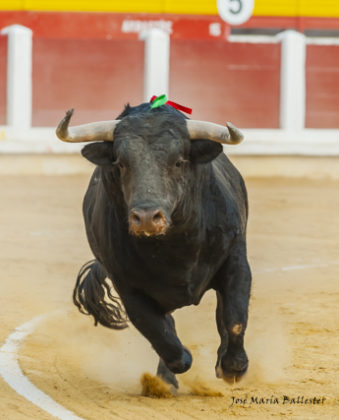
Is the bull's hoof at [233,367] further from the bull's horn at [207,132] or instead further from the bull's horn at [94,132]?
the bull's horn at [94,132]

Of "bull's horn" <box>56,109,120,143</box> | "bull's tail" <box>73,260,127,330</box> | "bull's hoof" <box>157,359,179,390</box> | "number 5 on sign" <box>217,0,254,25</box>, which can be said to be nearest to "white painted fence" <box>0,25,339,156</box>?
"number 5 on sign" <box>217,0,254,25</box>

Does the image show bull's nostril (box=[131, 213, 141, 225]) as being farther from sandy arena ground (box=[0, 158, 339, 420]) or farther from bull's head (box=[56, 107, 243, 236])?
sandy arena ground (box=[0, 158, 339, 420])

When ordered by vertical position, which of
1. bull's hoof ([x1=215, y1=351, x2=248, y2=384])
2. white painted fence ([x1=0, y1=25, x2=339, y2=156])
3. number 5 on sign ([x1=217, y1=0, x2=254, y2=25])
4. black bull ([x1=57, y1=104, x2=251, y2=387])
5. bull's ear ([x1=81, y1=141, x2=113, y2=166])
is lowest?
bull's hoof ([x1=215, y1=351, x2=248, y2=384])

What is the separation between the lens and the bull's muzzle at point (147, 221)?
10.0ft

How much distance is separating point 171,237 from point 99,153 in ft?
1.28

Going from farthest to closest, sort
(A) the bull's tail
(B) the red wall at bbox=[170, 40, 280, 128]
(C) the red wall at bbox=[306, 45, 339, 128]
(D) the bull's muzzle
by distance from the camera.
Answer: (C) the red wall at bbox=[306, 45, 339, 128]
(B) the red wall at bbox=[170, 40, 280, 128]
(A) the bull's tail
(D) the bull's muzzle

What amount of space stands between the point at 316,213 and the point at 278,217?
511mm

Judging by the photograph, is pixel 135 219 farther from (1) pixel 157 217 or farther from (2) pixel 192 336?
(2) pixel 192 336

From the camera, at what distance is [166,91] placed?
14.5 metres

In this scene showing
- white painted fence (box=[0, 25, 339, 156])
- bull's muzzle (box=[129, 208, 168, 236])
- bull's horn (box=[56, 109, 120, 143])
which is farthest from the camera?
white painted fence (box=[0, 25, 339, 156])

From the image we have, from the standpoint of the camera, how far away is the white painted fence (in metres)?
13.6

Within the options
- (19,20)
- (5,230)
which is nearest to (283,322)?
(5,230)

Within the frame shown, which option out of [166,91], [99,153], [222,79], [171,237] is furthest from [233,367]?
[166,91]

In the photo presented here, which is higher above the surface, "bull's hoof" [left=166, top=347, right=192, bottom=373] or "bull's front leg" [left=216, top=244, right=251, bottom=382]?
"bull's front leg" [left=216, top=244, right=251, bottom=382]
